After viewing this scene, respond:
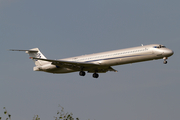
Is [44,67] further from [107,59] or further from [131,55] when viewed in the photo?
[131,55]

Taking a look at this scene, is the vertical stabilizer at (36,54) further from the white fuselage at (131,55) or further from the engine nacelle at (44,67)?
the white fuselage at (131,55)

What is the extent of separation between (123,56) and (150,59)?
3.84m

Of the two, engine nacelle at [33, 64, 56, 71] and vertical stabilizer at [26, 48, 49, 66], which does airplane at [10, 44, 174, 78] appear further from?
vertical stabilizer at [26, 48, 49, 66]

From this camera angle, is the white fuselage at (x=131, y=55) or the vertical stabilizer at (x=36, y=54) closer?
A: the white fuselage at (x=131, y=55)

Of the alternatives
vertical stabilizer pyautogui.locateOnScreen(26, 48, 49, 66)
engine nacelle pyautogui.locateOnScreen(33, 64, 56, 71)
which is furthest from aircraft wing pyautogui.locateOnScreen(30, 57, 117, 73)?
vertical stabilizer pyautogui.locateOnScreen(26, 48, 49, 66)

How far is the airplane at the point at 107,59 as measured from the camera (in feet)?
129

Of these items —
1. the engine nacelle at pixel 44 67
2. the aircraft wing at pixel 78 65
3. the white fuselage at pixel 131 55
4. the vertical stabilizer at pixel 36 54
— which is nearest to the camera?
the white fuselage at pixel 131 55

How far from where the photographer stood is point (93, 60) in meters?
42.6

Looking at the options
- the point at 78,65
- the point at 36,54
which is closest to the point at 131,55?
the point at 78,65

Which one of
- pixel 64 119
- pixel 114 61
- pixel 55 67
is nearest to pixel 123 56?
pixel 114 61

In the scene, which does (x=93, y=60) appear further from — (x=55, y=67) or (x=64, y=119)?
(x=64, y=119)

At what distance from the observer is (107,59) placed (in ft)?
134

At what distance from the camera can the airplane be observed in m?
39.5

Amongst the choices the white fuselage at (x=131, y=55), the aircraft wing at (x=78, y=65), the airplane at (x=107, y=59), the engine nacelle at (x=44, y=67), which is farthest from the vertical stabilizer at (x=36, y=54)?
the white fuselage at (x=131, y=55)
